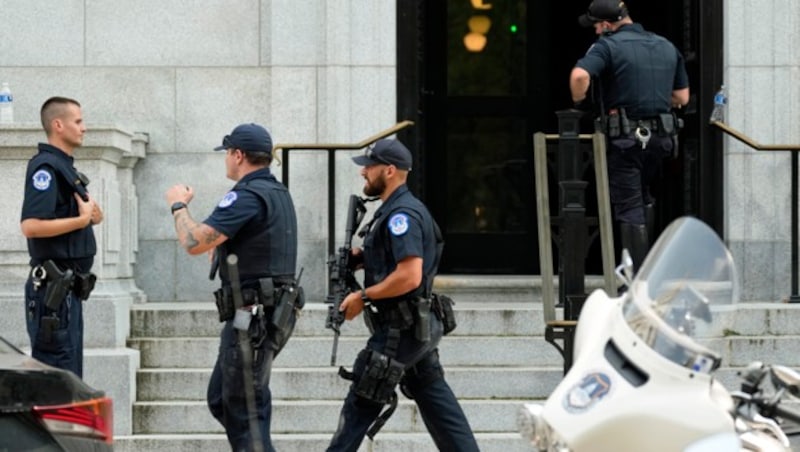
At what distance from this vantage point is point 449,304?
8398mm

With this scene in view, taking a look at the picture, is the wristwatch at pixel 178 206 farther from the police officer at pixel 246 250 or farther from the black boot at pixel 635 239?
the black boot at pixel 635 239

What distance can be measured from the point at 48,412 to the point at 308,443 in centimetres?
459

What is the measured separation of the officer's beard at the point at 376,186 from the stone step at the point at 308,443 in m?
2.07

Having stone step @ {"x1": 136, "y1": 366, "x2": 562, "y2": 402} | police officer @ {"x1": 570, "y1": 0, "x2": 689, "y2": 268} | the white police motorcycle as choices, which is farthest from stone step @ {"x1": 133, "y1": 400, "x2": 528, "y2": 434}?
the white police motorcycle

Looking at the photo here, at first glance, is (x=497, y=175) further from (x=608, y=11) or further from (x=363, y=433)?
(x=363, y=433)

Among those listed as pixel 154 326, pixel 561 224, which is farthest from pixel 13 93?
pixel 561 224

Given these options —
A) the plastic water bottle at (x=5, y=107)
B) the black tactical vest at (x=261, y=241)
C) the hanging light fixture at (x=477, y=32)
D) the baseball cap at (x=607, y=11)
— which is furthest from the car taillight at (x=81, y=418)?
the hanging light fixture at (x=477, y=32)

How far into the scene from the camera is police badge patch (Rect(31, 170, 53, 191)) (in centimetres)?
886

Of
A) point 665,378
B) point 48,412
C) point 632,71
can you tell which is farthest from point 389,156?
point 665,378

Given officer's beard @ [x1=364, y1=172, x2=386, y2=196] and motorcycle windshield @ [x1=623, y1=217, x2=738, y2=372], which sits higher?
officer's beard @ [x1=364, y1=172, x2=386, y2=196]

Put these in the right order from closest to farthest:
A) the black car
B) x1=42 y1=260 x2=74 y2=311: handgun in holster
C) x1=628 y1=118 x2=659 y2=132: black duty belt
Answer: the black car → x1=42 y1=260 x2=74 y2=311: handgun in holster → x1=628 y1=118 x2=659 y2=132: black duty belt

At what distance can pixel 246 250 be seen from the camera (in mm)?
8039

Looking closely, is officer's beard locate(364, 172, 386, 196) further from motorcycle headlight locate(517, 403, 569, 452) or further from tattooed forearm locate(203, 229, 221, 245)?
motorcycle headlight locate(517, 403, 569, 452)

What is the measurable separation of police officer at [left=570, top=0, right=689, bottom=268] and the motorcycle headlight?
5.45 metres
